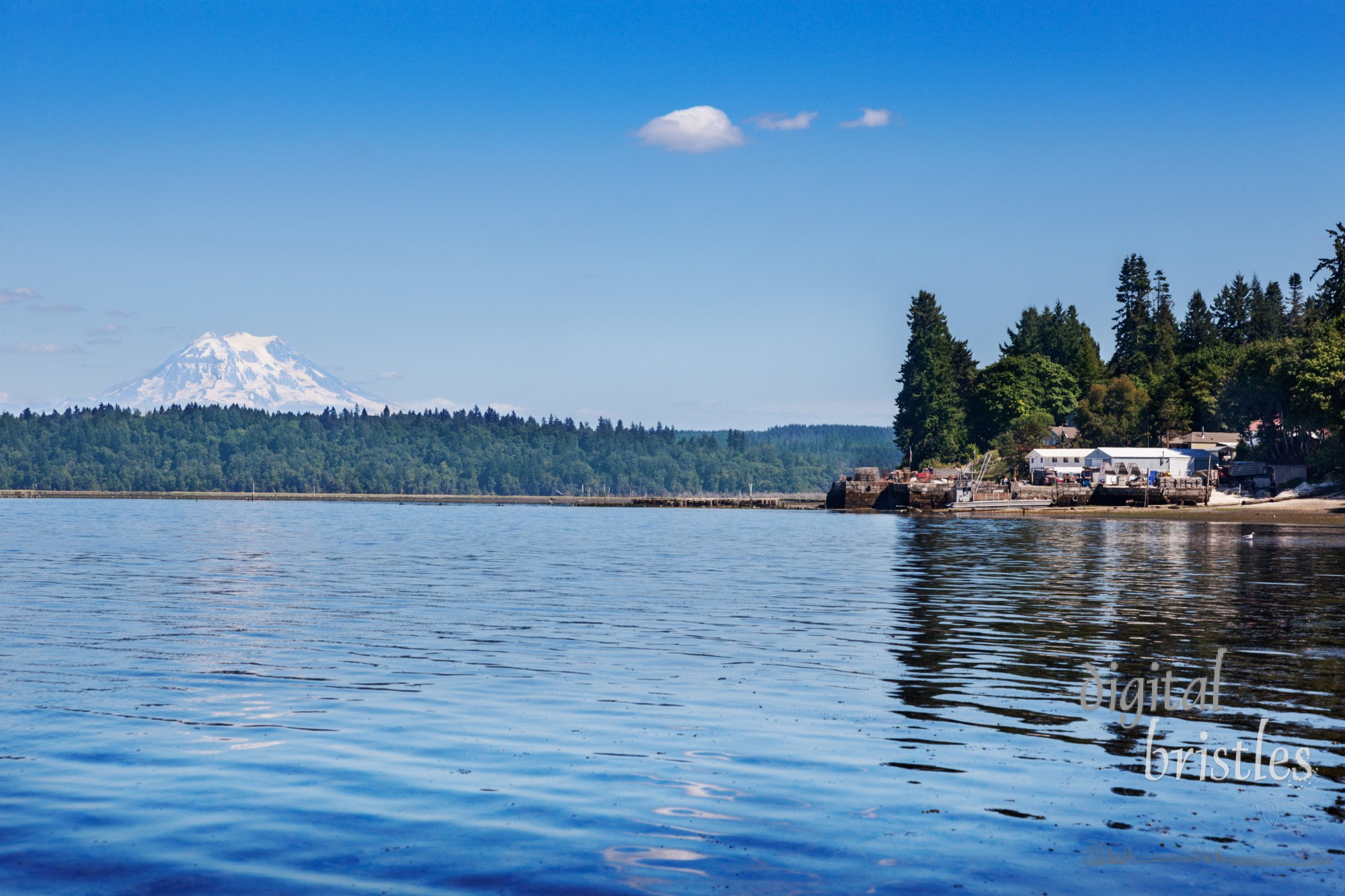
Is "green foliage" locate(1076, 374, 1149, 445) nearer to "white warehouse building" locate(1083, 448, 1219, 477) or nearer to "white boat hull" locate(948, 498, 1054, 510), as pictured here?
"white warehouse building" locate(1083, 448, 1219, 477)

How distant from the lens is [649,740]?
18172 millimetres

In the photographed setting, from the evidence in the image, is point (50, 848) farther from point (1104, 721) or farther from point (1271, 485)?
point (1271, 485)

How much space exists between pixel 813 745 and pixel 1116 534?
81536mm

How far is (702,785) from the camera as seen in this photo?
1535cm

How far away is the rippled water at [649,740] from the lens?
1231cm

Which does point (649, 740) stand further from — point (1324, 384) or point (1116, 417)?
point (1116, 417)

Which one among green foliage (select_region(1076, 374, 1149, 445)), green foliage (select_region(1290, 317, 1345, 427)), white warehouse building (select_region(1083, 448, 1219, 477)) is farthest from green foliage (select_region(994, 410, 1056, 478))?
green foliage (select_region(1290, 317, 1345, 427))

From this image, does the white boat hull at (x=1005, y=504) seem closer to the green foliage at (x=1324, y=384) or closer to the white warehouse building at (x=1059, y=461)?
the white warehouse building at (x=1059, y=461)

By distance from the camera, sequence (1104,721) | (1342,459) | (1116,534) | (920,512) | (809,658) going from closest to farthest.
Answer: (1104,721)
(809,658)
(1116,534)
(1342,459)
(920,512)

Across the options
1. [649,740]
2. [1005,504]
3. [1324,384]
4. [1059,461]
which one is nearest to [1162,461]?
[1059,461]

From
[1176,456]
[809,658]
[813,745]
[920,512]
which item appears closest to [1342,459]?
[1176,456]

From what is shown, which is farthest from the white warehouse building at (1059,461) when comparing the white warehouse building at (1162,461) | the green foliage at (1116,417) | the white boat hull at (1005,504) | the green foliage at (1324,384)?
the green foliage at (1324,384)

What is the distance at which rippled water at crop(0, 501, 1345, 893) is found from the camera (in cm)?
1231

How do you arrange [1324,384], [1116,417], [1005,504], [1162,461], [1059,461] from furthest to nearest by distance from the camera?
[1116,417]
[1059,461]
[1162,461]
[1005,504]
[1324,384]
